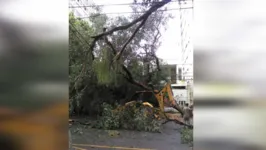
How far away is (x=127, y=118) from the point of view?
3771 mm

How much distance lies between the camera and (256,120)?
0.49 metres

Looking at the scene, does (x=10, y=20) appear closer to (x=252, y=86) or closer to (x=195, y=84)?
(x=195, y=84)

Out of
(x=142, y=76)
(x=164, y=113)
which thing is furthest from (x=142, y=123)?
(x=142, y=76)

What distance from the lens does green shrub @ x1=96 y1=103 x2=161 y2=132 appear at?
12.2 ft

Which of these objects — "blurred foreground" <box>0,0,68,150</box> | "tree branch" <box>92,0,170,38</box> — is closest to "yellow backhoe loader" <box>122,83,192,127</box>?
"tree branch" <box>92,0,170,38</box>

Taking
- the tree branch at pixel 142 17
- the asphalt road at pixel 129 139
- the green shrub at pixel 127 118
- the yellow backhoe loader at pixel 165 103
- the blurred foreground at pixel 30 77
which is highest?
the tree branch at pixel 142 17

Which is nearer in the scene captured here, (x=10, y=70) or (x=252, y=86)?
(x=252, y=86)

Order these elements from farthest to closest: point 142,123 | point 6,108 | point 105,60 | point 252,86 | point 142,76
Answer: point 142,123 < point 142,76 < point 105,60 < point 6,108 < point 252,86

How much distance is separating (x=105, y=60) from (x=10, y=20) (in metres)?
1.89

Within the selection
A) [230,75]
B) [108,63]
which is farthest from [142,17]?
[230,75]

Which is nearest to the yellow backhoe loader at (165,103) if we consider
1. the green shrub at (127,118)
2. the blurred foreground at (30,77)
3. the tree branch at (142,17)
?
the green shrub at (127,118)

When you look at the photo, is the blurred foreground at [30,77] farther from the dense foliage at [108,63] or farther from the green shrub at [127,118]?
the green shrub at [127,118]

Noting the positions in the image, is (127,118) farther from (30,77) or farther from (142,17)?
(30,77)

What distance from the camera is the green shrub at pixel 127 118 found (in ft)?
12.2
